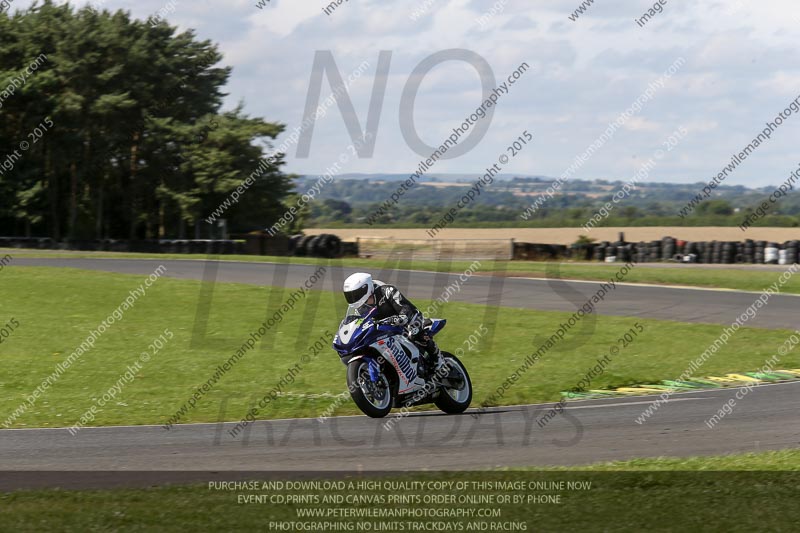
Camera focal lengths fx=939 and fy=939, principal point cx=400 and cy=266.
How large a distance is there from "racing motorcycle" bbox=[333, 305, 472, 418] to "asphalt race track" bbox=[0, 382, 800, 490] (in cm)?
30

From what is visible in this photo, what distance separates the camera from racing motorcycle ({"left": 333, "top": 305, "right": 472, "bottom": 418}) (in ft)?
36.4

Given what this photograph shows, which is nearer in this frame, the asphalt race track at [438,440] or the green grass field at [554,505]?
the green grass field at [554,505]

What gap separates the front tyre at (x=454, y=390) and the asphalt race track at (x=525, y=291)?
39.1ft

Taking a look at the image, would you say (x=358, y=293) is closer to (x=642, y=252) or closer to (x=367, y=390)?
(x=367, y=390)

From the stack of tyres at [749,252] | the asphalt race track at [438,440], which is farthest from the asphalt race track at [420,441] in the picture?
the stack of tyres at [749,252]

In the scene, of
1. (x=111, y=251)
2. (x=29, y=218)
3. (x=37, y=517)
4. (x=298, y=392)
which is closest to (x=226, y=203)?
(x=111, y=251)

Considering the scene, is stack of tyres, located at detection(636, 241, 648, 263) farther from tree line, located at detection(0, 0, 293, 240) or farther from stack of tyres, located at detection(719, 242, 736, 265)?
tree line, located at detection(0, 0, 293, 240)

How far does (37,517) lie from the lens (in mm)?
6500

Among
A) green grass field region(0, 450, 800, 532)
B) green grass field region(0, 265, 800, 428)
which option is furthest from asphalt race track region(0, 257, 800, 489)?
green grass field region(0, 265, 800, 428)

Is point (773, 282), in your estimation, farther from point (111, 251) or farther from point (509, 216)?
point (509, 216)

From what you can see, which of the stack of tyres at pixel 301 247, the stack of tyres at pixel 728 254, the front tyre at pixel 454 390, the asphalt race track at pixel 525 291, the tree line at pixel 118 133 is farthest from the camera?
the tree line at pixel 118 133

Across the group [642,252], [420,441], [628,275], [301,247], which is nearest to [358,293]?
[420,441]

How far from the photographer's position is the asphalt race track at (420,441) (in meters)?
9.16

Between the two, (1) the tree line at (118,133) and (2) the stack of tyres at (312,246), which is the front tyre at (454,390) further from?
(1) the tree line at (118,133)
